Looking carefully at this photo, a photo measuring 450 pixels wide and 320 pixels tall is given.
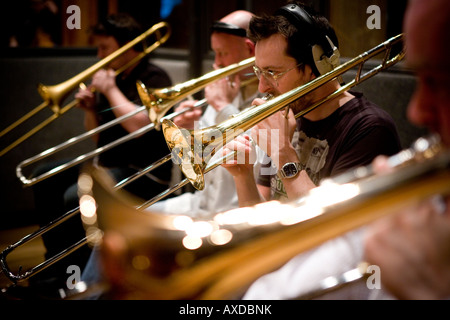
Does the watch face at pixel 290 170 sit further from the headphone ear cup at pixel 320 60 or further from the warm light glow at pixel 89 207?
the warm light glow at pixel 89 207

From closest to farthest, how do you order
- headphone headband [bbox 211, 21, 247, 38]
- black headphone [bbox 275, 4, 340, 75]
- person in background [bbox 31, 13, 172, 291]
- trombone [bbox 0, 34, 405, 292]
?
trombone [bbox 0, 34, 405, 292], black headphone [bbox 275, 4, 340, 75], headphone headband [bbox 211, 21, 247, 38], person in background [bbox 31, 13, 172, 291]

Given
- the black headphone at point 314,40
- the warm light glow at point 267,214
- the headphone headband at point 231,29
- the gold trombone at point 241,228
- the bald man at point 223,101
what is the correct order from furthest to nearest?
the headphone headband at point 231,29
the bald man at point 223,101
the black headphone at point 314,40
the warm light glow at point 267,214
the gold trombone at point 241,228

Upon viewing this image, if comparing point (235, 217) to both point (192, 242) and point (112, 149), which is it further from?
point (112, 149)

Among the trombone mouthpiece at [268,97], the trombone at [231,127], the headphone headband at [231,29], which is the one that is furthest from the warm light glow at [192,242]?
the headphone headband at [231,29]

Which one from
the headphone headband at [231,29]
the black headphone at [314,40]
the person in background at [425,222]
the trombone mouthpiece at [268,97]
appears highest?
the headphone headband at [231,29]

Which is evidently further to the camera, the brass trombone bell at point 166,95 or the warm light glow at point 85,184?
the brass trombone bell at point 166,95

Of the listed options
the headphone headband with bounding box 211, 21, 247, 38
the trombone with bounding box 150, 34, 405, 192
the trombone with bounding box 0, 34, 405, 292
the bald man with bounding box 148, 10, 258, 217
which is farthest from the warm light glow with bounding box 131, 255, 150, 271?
the headphone headband with bounding box 211, 21, 247, 38

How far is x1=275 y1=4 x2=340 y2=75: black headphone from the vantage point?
1627mm

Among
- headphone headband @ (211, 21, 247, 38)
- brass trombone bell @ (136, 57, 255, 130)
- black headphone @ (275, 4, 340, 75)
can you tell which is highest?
headphone headband @ (211, 21, 247, 38)

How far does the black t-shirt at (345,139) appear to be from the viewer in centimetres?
150

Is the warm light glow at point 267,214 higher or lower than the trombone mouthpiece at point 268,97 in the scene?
lower

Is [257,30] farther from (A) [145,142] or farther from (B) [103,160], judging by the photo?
(B) [103,160]

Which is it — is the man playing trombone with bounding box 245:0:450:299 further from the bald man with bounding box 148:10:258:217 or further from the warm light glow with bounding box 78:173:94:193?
the bald man with bounding box 148:10:258:217

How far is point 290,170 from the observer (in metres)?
1.53
